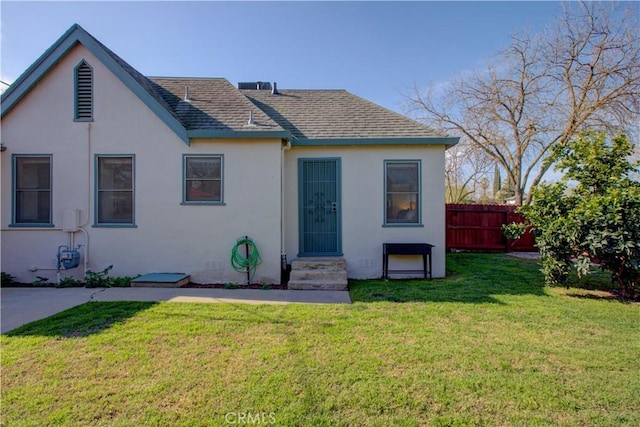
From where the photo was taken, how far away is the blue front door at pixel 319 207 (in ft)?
23.8

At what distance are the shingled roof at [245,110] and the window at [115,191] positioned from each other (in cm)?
140

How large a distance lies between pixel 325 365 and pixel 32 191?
7.46 meters

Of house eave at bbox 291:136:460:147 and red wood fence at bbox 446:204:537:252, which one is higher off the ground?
house eave at bbox 291:136:460:147

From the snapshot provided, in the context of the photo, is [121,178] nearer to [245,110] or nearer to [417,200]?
[245,110]

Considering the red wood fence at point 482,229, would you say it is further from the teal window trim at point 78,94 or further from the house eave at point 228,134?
the teal window trim at point 78,94

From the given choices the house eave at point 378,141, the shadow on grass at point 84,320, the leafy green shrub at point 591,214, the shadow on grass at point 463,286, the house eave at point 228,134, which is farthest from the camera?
the house eave at point 378,141

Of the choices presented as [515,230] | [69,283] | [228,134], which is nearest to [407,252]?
[515,230]

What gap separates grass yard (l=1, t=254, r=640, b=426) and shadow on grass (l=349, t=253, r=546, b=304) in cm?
52

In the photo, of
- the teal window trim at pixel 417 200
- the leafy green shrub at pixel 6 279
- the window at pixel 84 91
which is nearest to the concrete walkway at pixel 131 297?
the leafy green shrub at pixel 6 279

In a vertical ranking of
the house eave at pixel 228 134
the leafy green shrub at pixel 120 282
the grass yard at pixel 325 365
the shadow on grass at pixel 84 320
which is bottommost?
the grass yard at pixel 325 365

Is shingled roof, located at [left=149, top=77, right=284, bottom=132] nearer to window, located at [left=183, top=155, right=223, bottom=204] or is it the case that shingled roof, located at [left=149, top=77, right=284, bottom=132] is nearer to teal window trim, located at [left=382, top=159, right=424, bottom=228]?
window, located at [left=183, top=155, right=223, bottom=204]

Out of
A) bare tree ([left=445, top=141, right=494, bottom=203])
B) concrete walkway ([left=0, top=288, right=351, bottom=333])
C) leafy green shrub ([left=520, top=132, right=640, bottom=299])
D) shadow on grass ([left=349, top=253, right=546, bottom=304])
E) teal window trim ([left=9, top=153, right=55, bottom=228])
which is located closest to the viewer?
concrete walkway ([left=0, top=288, right=351, bottom=333])

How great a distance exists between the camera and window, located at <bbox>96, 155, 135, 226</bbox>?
21.7ft

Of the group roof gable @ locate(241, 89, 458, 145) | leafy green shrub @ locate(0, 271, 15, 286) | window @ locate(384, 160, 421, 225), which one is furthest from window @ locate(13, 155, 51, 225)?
window @ locate(384, 160, 421, 225)
